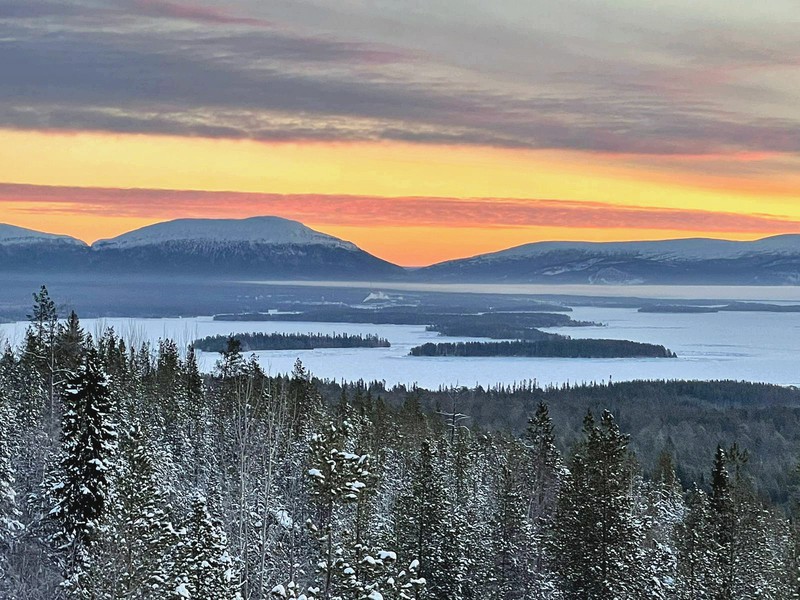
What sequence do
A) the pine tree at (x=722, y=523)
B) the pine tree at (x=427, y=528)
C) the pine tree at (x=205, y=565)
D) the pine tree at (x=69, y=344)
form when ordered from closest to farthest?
the pine tree at (x=205, y=565) < the pine tree at (x=722, y=523) < the pine tree at (x=427, y=528) < the pine tree at (x=69, y=344)

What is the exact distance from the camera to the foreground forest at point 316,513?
82.9ft

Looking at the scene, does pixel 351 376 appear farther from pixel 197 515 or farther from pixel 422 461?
pixel 197 515

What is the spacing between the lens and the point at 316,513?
28875 millimetres

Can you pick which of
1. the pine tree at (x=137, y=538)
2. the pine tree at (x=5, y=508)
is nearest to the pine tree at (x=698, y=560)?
the pine tree at (x=137, y=538)

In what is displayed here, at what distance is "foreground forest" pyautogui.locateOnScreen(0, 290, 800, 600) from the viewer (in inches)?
995

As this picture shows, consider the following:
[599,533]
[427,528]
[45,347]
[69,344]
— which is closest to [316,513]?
[427,528]

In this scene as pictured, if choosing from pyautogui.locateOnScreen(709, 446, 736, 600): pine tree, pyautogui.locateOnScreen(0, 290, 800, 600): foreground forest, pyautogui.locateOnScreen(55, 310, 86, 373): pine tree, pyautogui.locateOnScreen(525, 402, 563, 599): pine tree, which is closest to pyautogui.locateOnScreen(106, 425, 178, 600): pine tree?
pyautogui.locateOnScreen(0, 290, 800, 600): foreground forest

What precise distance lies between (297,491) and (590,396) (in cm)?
9637

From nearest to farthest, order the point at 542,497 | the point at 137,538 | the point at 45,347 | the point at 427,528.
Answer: the point at 137,538, the point at 427,528, the point at 542,497, the point at 45,347

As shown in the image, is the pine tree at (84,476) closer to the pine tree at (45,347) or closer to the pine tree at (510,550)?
the pine tree at (510,550)

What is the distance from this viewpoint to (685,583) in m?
37.9

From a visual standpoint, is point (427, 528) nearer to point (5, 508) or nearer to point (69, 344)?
point (5, 508)

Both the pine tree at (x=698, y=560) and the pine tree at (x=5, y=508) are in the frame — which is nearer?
the pine tree at (x=5, y=508)

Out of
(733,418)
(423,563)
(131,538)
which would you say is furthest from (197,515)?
(733,418)
